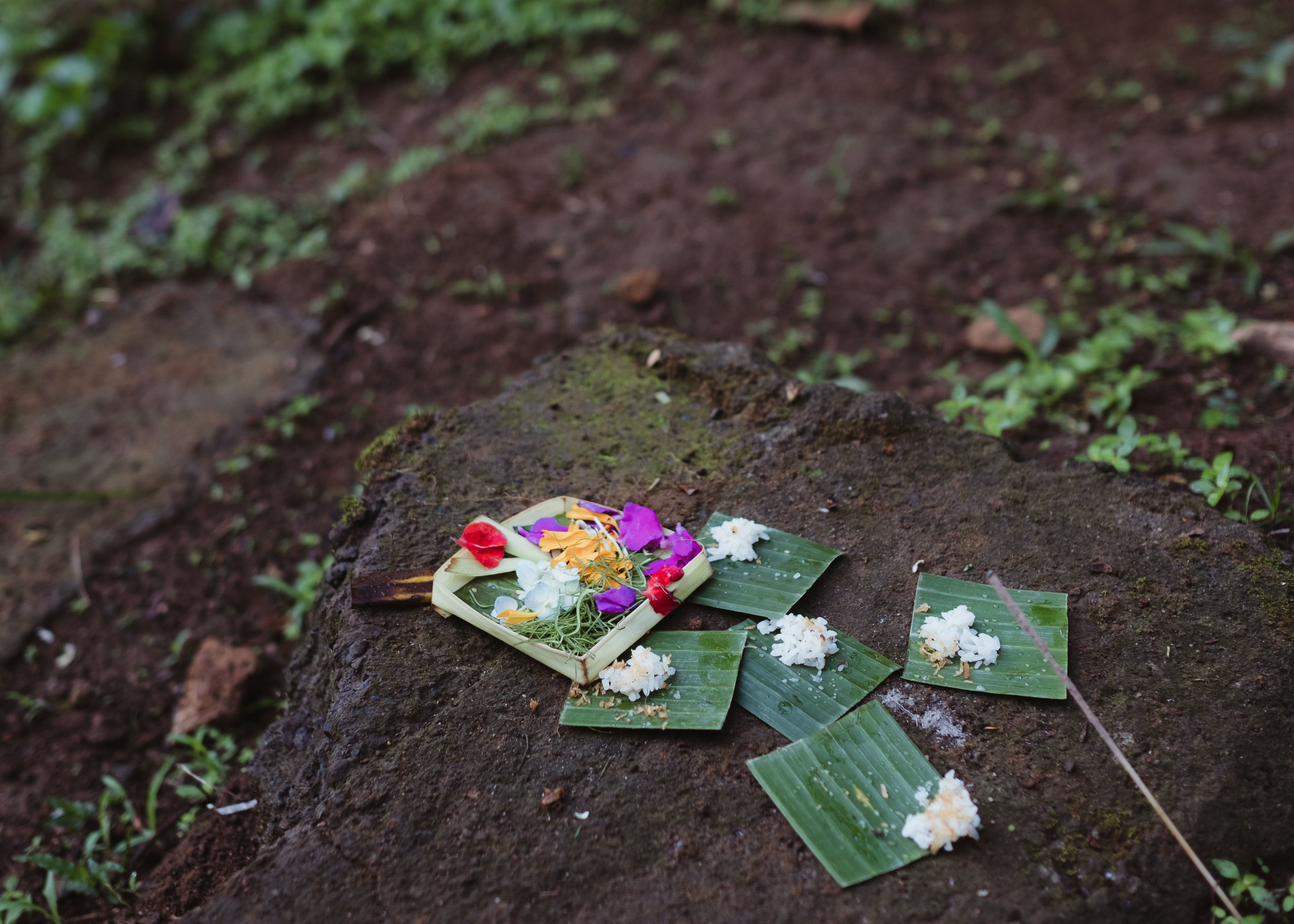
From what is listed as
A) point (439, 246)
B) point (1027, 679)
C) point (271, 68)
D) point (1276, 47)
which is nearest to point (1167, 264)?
point (1276, 47)

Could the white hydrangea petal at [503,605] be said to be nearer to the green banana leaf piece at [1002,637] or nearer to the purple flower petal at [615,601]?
the purple flower petal at [615,601]

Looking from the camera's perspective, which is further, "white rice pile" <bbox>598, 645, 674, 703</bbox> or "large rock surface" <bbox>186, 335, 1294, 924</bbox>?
"white rice pile" <bbox>598, 645, 674, 703</bbox>

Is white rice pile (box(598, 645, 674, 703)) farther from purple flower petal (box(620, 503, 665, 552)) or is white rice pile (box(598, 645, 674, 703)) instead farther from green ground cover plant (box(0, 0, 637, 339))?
green ground cover plant (box(0, 0, 637, 339))

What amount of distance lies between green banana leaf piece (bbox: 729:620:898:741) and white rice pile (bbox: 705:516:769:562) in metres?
0.25

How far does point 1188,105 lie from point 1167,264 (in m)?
1.47

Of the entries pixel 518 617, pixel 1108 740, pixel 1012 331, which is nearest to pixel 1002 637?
pixel 1108 740

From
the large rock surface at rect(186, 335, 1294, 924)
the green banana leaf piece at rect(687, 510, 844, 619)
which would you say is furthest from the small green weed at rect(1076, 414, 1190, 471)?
the green banana leaf piece at rect(687, 510, 844, 619)

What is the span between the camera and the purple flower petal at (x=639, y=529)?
2.35m

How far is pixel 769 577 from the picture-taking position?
2.32 meters

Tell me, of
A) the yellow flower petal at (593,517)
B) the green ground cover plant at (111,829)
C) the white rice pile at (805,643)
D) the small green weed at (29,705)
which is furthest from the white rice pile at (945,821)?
the small green weed at (29,705)

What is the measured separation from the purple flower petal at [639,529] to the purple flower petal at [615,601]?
0.15 meters

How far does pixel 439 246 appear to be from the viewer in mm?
4867

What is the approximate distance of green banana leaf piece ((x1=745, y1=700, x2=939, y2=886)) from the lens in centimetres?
183

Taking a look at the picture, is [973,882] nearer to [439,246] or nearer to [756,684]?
[756,684]
